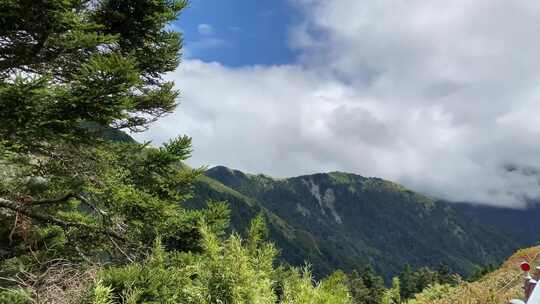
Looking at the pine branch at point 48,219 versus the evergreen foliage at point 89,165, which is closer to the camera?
the evergreen foliage at point 89,165

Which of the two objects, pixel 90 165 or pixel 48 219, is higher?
pixel 90 165

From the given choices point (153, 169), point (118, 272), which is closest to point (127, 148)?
point (153, 169)

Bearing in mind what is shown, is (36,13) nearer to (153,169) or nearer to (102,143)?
(102,143)

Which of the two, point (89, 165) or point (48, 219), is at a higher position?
point (89, 165)

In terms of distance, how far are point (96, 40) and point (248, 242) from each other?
27.4 feet

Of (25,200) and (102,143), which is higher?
(102,143)

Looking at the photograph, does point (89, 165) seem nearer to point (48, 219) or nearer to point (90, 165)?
point (90, 165)

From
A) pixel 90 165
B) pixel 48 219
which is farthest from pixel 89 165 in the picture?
pixel 48 219

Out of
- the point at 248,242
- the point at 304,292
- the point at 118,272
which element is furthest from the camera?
the point at 118,272

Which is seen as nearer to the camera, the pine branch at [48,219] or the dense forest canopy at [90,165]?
the dense forest canopy at [90,165]

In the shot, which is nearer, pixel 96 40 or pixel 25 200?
pixel 96 40

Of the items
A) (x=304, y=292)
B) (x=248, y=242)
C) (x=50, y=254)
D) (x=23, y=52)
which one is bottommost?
(x=50, y=254)

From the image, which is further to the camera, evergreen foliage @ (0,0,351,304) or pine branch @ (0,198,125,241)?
pine branch @ (0,198,125,241)

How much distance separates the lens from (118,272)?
8219 mm
